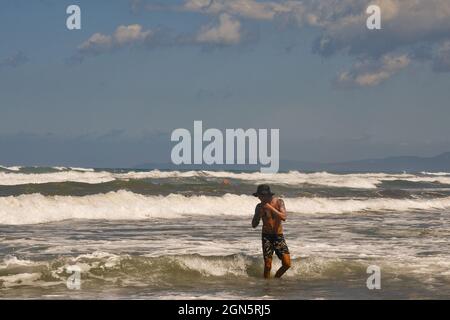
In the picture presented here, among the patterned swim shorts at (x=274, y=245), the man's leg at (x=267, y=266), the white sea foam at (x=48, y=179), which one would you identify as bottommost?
the man's leg at (x=267, y=266)

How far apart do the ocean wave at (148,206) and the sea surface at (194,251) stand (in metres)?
0.08

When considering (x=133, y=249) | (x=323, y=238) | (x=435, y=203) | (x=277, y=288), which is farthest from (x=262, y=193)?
(x=435, y=203)

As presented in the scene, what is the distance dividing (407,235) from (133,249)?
8.43m

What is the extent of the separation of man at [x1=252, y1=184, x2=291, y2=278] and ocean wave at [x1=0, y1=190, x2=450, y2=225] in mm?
13205

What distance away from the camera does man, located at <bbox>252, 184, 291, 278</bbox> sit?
1248 centimetres

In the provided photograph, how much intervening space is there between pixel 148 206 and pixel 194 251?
42.7 ft

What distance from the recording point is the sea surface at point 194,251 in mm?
11734

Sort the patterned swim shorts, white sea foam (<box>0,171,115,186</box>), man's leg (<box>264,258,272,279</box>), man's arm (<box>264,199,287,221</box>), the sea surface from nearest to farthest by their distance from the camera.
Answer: the sea surface → man's arm (<box>264,199,287,221</box>) → the patterned swim shorts → man's leg (<box>264,258,272,279</box>) → white sea foam (<box>0,171,115,186</box>)

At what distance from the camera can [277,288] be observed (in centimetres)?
1184

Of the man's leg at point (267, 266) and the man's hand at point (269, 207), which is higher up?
the man's hand at point (269, 207)
